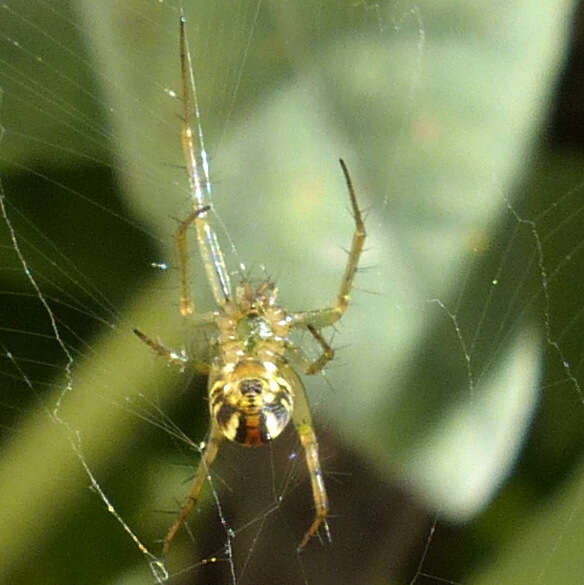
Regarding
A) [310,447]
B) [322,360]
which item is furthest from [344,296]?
[310,447]

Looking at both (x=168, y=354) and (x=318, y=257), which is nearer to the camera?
(x=168, y=354)

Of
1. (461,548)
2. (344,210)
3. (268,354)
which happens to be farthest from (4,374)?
(461,548)

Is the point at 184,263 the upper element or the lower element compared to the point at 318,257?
lower

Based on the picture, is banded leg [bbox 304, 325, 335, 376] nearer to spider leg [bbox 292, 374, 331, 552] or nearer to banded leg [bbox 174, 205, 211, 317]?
spider leg [bbox 292, 374, 331, 552]

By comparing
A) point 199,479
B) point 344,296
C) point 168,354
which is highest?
point 344,296

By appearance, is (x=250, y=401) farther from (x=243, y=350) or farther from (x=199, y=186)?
(x=199, y=186)

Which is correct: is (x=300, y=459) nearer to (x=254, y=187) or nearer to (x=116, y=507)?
(x=116, y=507)

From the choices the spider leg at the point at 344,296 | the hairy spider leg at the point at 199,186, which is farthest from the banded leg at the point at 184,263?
the spider leg at the point at 344,296

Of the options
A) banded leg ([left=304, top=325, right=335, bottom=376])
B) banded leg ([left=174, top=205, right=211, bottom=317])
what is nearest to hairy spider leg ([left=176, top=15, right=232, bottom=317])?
banded leg ([left=174, top=205, right=211, bottom=317])
